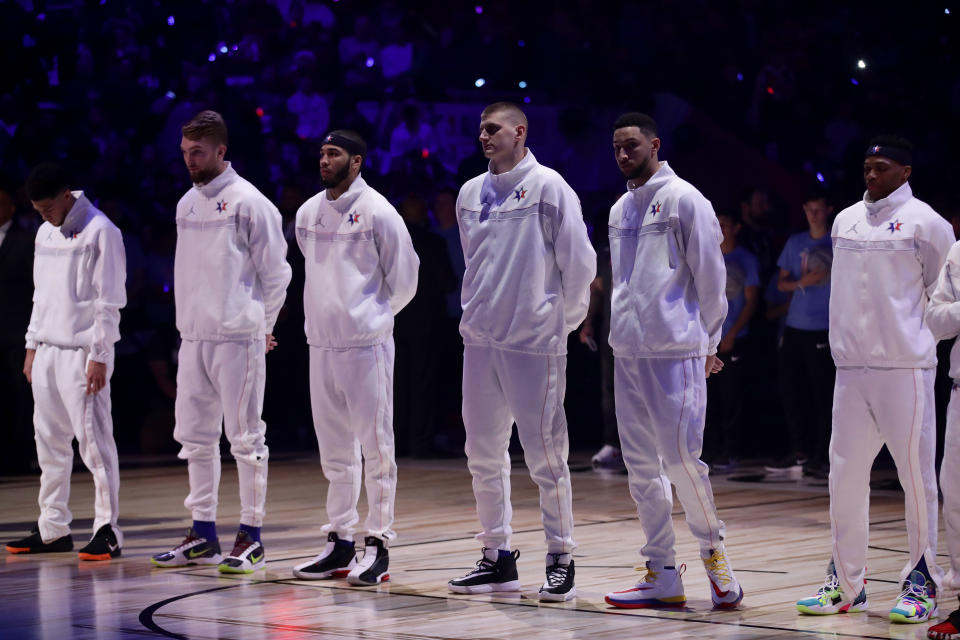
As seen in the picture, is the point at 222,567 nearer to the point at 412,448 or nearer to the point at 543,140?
the point at 412,448

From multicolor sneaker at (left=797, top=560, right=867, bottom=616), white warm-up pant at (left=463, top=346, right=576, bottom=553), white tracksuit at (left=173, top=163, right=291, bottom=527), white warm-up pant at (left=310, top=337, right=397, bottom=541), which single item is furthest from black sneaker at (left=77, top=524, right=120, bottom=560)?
multicolor sneaker at (left=797, top=560, right=867, bottom=616)

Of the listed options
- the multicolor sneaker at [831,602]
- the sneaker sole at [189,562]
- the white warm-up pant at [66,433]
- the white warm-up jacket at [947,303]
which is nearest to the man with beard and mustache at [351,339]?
the sneaker sole at [189,562]

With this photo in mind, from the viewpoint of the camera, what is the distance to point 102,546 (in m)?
7.07

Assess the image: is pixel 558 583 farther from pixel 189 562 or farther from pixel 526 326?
pixel 189 562

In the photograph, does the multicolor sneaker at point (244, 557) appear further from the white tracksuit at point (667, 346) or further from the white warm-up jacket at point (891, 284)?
the white warm-up jacket at point (891, 284)

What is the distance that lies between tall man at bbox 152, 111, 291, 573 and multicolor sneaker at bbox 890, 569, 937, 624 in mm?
2909

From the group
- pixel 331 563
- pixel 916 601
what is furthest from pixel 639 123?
pixel 331 563

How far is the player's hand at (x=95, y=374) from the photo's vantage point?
708 centimetres

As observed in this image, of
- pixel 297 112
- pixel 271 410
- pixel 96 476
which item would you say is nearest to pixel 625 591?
pixel 96 476

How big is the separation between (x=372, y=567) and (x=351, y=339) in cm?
101

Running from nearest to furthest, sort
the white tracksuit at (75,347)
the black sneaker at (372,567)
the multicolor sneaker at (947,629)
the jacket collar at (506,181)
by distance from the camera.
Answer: the multicolor sneaker at (947,629) → the jacket collar at (506,181) → the black sneaker at (372,567) → the white tracksuit at (75,347)

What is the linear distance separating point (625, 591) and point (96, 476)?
2922 millimetres

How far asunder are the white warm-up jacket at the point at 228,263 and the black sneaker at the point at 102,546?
110 centimetres

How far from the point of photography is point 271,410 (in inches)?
500
